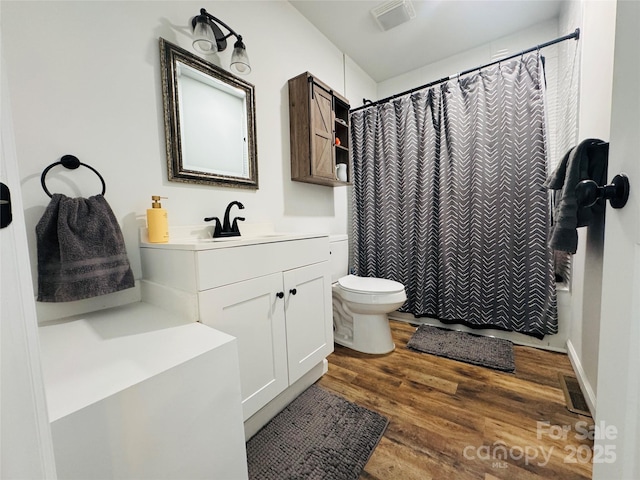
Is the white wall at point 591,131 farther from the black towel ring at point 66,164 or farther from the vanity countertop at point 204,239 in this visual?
the black towel ring at point 66,164

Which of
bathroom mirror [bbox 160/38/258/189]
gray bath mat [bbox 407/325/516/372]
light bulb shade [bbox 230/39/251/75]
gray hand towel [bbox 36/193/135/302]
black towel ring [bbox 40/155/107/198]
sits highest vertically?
light bulb shade [bbox 230/39/251/75]

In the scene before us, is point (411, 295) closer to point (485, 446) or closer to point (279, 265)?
point (485, 446)

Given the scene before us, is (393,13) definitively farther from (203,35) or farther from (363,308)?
(363,308)

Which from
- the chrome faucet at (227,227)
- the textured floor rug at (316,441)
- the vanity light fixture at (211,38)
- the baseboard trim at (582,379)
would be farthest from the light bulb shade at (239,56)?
the baseboard trim at (582,379)

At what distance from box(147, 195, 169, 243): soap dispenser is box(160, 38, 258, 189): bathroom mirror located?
→ 21 cm

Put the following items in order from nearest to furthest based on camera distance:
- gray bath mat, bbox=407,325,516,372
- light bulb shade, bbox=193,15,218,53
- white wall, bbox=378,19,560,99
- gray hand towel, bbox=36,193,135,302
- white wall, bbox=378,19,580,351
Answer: gray hand towel, bbox=36,193,135,302 → light bulb shade, bbox=193,15,218,53 → gray bath mat, bbox=407,325,516,372 → white wall, bbox=378,19,580,351 → white wall, bbox=378,19,560,99

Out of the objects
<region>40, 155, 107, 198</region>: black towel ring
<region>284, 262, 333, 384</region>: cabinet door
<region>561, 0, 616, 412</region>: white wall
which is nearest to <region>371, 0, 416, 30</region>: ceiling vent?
<region>561, 0, 616, 412</region>: white wall

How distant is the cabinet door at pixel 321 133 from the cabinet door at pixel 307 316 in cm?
77

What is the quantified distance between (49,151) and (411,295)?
2.39 meters

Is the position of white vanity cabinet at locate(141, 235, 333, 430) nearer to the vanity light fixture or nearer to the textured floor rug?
the textured floor rug

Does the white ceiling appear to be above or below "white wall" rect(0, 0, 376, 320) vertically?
above

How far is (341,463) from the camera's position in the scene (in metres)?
1.01

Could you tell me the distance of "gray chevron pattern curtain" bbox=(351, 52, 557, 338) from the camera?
5.82ft

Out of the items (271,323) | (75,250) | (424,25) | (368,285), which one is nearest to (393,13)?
(424,25)
